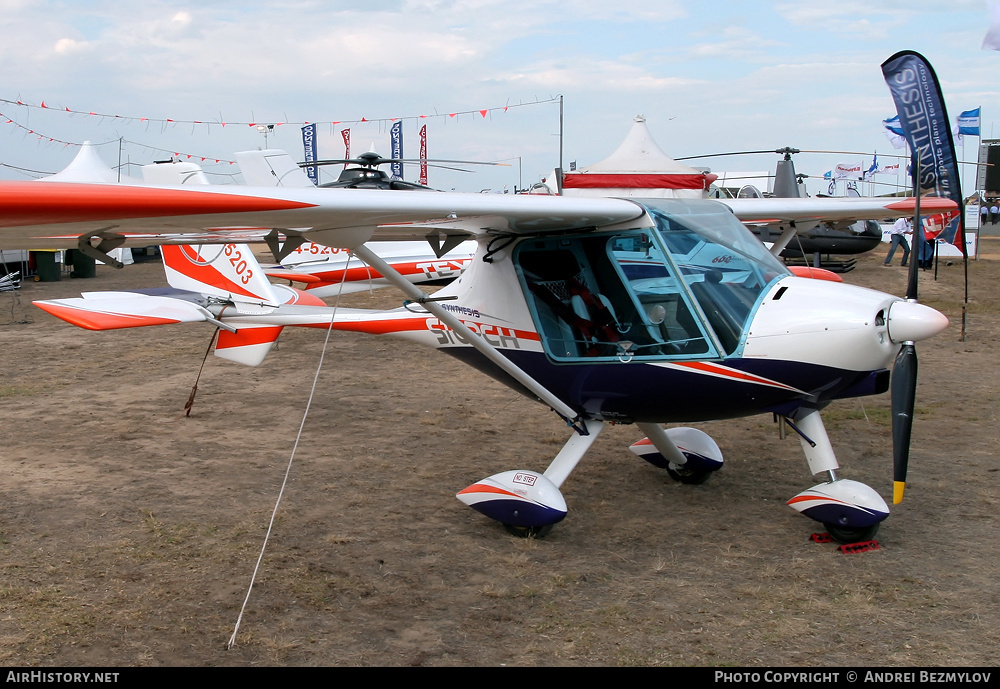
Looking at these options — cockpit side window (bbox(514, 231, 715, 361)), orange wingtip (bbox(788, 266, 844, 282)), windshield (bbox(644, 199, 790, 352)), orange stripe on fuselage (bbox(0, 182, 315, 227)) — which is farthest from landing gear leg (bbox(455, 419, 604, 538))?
orange wingtip (bbox(788, 266, 844, 282))

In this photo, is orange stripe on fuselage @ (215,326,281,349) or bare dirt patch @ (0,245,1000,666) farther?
orange stripe on fuselage @ (215,326,281,349)

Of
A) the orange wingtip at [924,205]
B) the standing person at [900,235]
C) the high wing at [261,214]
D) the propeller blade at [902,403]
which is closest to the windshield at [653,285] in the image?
the high wing at [261,214]

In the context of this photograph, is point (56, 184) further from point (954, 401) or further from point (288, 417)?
point (954, 401)

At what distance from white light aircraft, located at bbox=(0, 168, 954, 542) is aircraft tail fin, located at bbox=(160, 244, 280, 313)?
2.11 m

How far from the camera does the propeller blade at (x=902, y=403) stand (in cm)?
472

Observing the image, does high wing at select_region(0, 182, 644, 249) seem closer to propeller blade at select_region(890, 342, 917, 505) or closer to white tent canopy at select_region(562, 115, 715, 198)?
propeller blade at select_region(890, 342, 917, 505)

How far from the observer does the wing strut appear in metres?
4.76

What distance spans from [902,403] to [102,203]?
425cm

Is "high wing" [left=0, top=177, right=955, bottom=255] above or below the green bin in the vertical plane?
above

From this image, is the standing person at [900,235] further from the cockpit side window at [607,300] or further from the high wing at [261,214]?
the high wing at [261,214]

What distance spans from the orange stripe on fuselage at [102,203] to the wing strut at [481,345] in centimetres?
103

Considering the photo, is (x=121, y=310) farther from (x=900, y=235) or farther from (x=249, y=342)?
(x=900, y=235)
